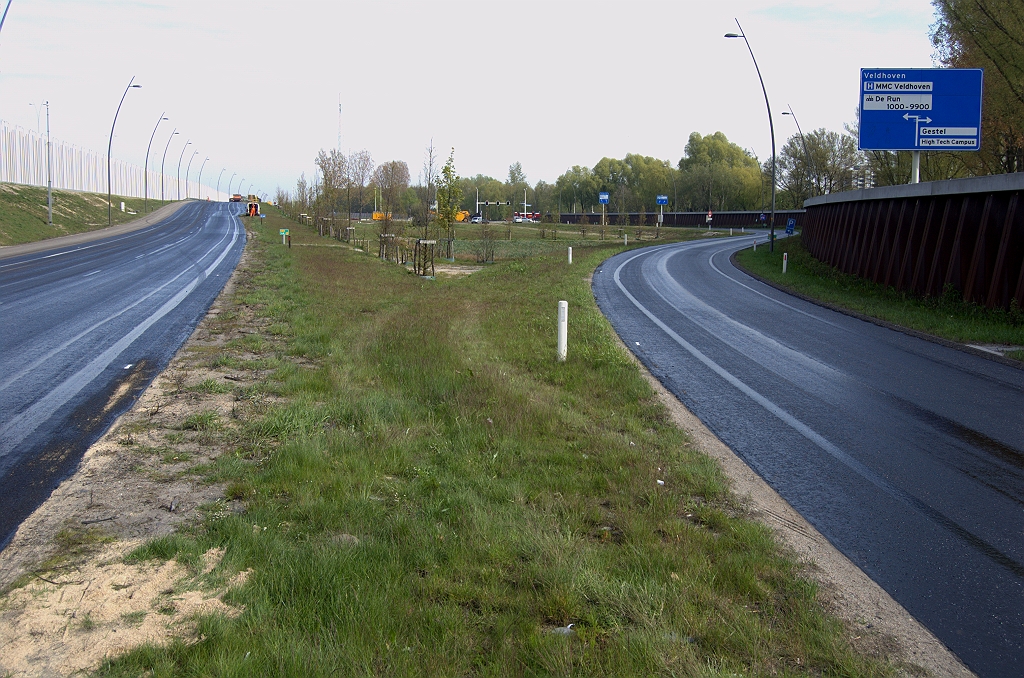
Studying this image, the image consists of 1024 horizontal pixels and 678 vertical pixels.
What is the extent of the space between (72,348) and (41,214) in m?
50.2

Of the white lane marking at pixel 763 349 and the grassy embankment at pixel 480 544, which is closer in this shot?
the grassy embankment at pixel 480 544

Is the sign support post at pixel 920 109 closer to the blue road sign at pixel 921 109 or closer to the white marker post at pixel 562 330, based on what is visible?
the blue road sign at pixel 921 109

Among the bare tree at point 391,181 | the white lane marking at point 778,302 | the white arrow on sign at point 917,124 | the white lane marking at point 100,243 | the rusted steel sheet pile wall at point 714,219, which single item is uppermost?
the bare tree at point 391,181

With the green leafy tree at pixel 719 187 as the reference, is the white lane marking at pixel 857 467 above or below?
below

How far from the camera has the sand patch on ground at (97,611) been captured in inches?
135

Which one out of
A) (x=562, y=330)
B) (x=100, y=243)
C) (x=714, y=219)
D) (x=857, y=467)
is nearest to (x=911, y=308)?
(x=562, y=330)

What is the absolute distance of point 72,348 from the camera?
36.5ft

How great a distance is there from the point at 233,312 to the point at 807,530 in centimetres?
1313

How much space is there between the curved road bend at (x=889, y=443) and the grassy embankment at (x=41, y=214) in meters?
40.4

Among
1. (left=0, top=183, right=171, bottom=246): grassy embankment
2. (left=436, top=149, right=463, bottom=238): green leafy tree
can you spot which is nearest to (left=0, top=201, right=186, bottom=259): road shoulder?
(left=0, top=183, right=171, bottom=246): grassy embankment

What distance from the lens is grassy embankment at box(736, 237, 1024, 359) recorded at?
47.2 feet

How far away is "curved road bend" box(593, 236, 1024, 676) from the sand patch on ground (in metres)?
3.90

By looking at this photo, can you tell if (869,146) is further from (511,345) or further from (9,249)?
(9,249)

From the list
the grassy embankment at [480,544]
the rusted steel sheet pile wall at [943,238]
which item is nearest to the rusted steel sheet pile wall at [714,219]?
the rusted steel sheet pile wall at [943,238]
